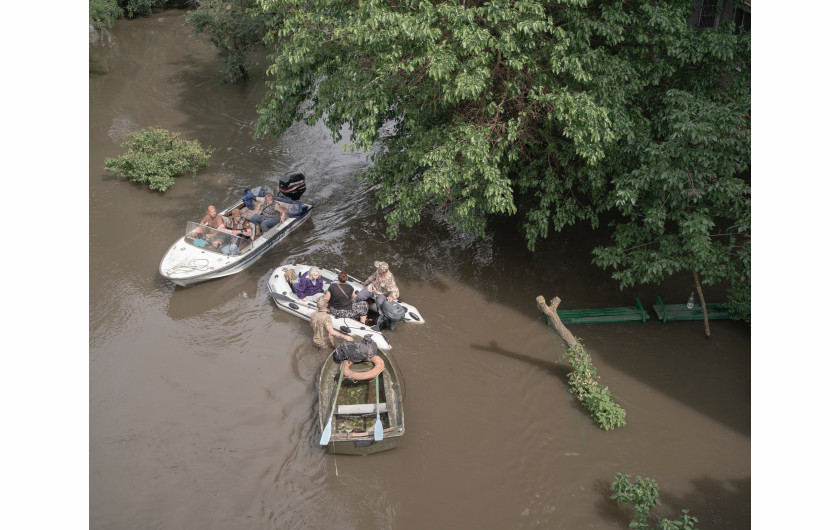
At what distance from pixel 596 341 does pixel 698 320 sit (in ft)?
7.09

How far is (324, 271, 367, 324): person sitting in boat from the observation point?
1064 cm

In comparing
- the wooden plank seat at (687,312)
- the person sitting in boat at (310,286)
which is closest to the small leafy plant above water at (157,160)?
the person sitting in boat at (310,286)

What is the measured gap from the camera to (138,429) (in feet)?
30.0

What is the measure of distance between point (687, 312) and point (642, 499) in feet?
15.9

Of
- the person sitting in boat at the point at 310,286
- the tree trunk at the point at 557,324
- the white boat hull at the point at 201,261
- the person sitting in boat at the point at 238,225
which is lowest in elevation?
the tree trunk at the point at 557,324

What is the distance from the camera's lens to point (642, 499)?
7.50 metres

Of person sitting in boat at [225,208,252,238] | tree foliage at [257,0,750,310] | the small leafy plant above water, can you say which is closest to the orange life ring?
tree foliage at [257,0,750,310]

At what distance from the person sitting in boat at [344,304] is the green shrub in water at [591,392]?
3.82 meters

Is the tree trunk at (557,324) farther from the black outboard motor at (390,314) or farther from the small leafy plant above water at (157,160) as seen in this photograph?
the small leafy plant above water at (157,160)

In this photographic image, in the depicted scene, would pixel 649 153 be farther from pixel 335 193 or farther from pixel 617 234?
pixel 335 193

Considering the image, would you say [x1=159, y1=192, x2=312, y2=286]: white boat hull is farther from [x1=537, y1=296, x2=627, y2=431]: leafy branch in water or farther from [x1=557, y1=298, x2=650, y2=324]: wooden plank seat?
[x1=557, y1=298, x2=650, y2=324]: wooden plank seat

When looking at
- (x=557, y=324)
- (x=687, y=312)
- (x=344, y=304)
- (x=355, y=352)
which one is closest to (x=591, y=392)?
(x=557, y=324)

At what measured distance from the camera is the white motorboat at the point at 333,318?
1051 centimetres

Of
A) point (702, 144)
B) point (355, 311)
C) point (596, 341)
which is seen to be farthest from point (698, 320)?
point (355, 311)
